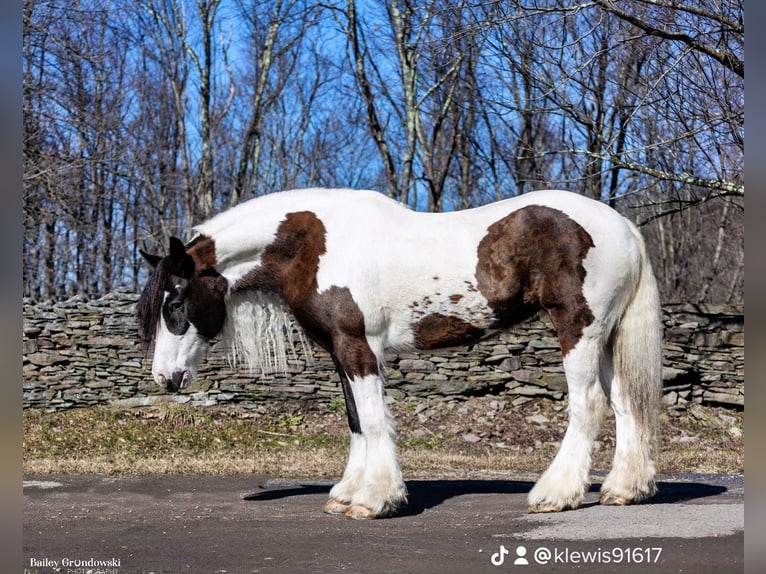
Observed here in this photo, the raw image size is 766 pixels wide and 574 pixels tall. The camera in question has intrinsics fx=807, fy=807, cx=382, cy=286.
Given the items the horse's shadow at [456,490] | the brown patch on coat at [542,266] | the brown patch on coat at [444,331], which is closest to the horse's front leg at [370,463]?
the horse's shadow at [456,490]

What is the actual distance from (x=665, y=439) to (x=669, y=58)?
4.59 m

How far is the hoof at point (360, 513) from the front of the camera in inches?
200

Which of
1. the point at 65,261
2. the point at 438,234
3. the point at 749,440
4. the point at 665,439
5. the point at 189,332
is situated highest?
the point at 65,261

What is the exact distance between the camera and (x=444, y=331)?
532 centimetres

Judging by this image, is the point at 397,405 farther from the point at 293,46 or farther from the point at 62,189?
the point at 293,46

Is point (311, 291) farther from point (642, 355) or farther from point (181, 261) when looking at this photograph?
point (642, 355)

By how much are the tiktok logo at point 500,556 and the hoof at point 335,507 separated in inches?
53.3

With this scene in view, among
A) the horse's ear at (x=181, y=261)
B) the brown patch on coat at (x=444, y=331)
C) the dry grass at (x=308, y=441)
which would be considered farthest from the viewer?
the dry grass at (x=308, y=441)

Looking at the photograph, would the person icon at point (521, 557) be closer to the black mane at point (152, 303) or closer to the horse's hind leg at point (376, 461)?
the horse's hind leg at point (376, 461)

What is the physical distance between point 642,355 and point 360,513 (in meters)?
2.09

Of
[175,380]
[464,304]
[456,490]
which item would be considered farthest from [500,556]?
[175,380]

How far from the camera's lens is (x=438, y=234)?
5.34m

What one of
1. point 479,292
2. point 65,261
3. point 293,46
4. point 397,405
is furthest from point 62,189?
point 479,292

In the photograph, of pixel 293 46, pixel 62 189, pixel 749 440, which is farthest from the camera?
pixel 293 46
